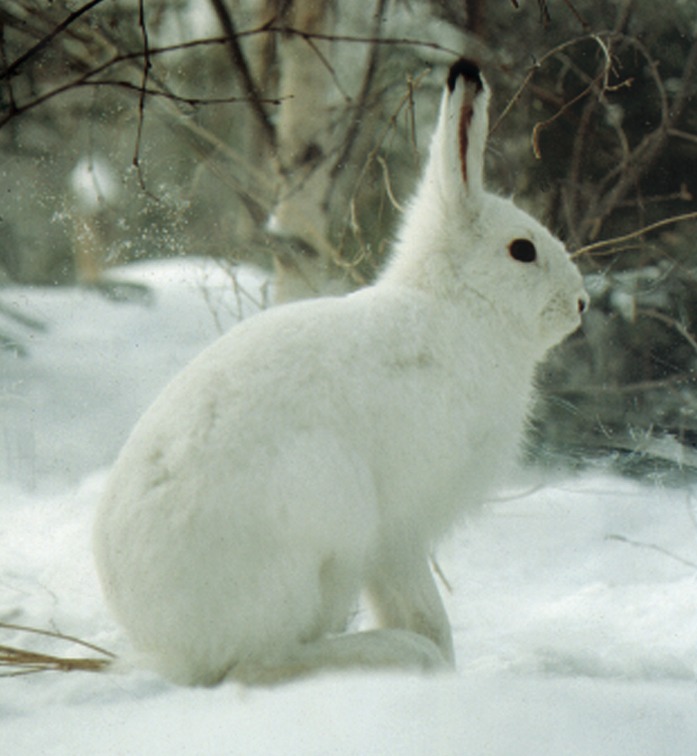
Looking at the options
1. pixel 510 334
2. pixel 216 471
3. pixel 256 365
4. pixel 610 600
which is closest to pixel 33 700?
pixel 216 471

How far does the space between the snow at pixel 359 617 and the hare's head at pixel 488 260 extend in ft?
1.03

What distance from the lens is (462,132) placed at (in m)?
1.49

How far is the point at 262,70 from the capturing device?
218 cm

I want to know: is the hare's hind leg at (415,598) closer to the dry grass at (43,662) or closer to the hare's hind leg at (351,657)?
the hare's hind leg at (351,657)

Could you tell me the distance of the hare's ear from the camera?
1468mm

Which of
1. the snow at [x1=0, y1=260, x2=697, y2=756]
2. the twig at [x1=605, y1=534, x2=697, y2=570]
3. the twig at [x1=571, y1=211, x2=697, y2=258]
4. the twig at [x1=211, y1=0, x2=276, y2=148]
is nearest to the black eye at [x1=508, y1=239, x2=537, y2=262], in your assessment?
the twig at [x1=571, y1=211, x2=697, y2=258]

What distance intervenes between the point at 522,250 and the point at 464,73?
0.89 feet

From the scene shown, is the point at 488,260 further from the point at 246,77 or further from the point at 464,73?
the point at 246,77

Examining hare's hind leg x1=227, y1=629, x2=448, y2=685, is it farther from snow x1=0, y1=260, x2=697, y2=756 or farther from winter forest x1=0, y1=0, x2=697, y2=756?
winter forest x1=0, y1=0, x2=697, y2=756

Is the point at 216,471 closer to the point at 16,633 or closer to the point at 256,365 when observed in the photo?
the point at 256,365

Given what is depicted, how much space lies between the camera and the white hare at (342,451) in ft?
4.28

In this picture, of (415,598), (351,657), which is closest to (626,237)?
(415,598)

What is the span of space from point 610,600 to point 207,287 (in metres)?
0.95

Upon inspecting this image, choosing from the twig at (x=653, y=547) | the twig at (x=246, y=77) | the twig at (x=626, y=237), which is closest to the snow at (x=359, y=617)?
the twig at (x=653, y=547)
